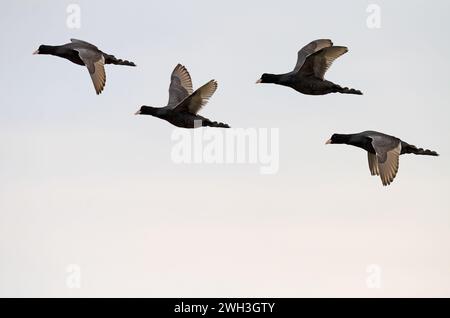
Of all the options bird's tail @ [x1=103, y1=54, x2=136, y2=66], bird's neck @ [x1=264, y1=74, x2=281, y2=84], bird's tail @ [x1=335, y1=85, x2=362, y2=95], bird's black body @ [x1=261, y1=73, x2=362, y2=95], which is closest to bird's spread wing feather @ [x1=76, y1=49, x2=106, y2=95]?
bird's tail @ [x1=103, y1=54, x2=136, y2=66]

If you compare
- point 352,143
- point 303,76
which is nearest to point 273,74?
point 303,76

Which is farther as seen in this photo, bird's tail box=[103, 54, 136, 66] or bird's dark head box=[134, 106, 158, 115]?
bird's tail box=[103, 54, 136, 66]

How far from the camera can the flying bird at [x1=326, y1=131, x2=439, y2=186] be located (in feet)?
104

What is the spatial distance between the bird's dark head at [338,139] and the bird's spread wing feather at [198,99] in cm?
404

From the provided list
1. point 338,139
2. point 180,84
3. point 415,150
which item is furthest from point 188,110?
point 415,150

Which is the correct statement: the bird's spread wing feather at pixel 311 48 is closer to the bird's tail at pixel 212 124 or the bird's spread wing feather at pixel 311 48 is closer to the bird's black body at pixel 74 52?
the bird's tail at pixel 212 124

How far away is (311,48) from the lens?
36.6m

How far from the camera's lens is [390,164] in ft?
104

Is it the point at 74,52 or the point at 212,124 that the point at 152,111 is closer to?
the point at 212,124

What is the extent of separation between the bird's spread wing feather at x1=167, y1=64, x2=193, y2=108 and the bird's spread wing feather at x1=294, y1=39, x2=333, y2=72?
11.3 feet

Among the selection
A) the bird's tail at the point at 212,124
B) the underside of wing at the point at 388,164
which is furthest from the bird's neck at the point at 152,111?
the underside of wing at the point at 388,164

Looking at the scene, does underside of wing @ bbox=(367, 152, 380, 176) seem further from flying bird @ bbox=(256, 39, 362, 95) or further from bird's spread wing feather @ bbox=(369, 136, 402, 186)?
flying bird @ bbox=(256, 39, 362, 95)

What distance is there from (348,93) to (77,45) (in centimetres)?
809

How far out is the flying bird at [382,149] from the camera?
104ft
